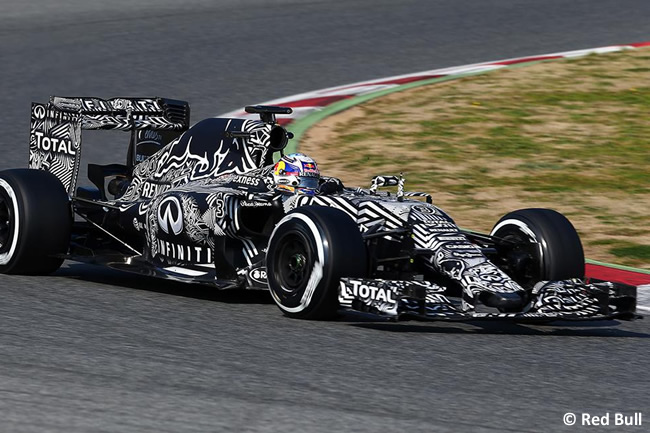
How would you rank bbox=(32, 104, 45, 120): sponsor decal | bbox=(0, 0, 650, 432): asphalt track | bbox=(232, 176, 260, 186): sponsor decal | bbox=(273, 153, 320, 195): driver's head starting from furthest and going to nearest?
bbox=(32, 104, 45, 120): sponsor decal → bbox=(232, 176, 260, 186): sponsor decal → bbox=(273, 153, 320, 195): driver's head → bbox=(0, 0, 650, 432): asphalt track

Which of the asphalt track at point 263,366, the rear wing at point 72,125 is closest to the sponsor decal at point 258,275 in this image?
the asphalt track at point 263,366

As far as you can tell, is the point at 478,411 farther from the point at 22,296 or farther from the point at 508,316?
the point at 22,296

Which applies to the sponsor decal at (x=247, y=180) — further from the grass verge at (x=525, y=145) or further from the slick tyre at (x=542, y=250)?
the grass verge at (x=525, y=145)

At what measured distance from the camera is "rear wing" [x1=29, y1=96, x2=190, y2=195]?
10.2 m

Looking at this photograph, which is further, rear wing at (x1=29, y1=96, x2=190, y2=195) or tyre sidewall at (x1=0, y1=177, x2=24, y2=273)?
rear wing at (x1=29, y1=96, x2=190, y2=195)

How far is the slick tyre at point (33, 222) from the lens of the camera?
9359 millimetres

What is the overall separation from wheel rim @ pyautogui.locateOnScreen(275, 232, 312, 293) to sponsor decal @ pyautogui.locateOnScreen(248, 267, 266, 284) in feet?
0.86

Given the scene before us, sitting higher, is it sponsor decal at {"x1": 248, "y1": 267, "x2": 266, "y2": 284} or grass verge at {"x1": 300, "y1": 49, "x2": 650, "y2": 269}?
grass verge at {"x1": 300, "y1": 49, "x2": 650, "y2": 269}

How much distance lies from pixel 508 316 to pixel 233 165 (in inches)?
108

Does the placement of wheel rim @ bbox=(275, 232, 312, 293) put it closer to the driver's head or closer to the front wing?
the front wing

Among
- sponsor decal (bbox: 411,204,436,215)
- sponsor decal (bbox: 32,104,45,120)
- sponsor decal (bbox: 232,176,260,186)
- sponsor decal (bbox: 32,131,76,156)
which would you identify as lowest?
sponsor decal (bbox: 411,204,436,215)

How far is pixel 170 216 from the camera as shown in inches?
357

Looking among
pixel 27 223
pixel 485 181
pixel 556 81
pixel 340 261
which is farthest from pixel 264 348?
pixel 556 81

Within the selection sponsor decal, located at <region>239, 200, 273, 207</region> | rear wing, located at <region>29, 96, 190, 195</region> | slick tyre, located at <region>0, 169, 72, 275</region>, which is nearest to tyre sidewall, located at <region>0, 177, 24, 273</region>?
slick tyre, located at <region>0, 169, 72, 275</region>
